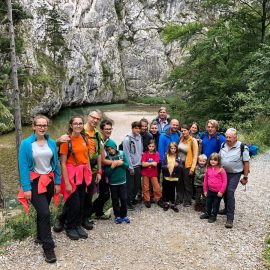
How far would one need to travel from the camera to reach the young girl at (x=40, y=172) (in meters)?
4.69

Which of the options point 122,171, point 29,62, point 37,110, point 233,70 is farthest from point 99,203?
point 29,62

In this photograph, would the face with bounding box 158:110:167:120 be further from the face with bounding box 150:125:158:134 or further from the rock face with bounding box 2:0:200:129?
the rock face with bounding box 2:0:200:129

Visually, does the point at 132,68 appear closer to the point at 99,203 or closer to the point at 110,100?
the point at 110,100

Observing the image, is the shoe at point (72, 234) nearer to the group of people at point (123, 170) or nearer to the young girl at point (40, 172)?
the group of people at point (123, 170)

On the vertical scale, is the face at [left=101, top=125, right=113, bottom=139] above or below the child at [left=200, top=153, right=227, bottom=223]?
above

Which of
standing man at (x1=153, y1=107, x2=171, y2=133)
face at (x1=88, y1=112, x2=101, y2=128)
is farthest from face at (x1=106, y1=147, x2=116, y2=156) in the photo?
standing man at (x1=153, y1=107, x2=171, y2=133)

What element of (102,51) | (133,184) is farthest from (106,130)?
(102,51)

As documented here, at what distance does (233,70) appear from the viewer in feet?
60.5

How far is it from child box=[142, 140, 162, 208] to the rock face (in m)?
22.4

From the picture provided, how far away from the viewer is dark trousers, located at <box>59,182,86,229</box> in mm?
Result: 5406

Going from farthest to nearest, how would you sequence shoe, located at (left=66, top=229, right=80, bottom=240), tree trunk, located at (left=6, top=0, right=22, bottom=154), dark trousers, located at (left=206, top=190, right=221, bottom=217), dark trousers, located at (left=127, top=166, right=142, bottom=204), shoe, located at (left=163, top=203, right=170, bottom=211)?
1. tree trunk, located at (left=6, top=0, right=22, bottom=154)
2. shoe, located at (left=163, top=203, right=170, bottom=211)
3. dark trousers, located at (left=127, top=166, right=142, bottom=204)
4. dark trousers, located at (left=206, top=190, right=221, bottom=217)
5. shoe, located at (left=66, top=229, right=80, bottom=240)

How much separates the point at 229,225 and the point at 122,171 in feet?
7.69

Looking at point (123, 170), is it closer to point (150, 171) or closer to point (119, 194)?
point (119, 194)

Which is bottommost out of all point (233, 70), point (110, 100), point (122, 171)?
point (110, 100)
